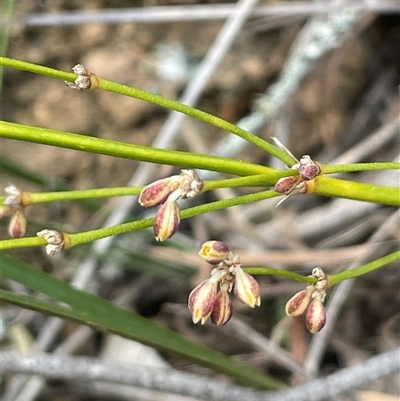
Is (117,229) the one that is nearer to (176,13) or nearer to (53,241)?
(53,241)

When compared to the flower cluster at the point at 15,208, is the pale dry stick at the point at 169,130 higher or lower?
higher

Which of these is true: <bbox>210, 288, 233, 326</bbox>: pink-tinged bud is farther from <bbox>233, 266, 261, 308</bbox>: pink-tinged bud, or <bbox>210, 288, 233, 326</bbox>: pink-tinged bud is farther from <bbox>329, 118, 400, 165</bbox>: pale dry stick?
<bbox>329, 118, 400, 165</bbox>: pale dry stick

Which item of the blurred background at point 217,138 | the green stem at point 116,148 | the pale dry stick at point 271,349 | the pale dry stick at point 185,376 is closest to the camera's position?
the green stem at point 116,148

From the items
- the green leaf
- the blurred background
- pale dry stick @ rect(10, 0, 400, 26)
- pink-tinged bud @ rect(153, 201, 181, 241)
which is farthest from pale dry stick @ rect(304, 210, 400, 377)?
pink-tinged bud @ rect(153, 201, 181, 241)

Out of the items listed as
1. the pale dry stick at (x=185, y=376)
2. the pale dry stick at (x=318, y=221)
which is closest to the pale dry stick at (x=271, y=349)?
the pale dry stick at (x=185, y=376)

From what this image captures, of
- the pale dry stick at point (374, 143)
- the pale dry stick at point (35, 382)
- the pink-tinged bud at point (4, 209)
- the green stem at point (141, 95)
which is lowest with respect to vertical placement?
the pink-tinged bud at point (4, 209)

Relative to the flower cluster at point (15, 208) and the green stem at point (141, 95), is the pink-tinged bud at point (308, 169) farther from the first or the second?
the flower cluster at point (15, 208)
